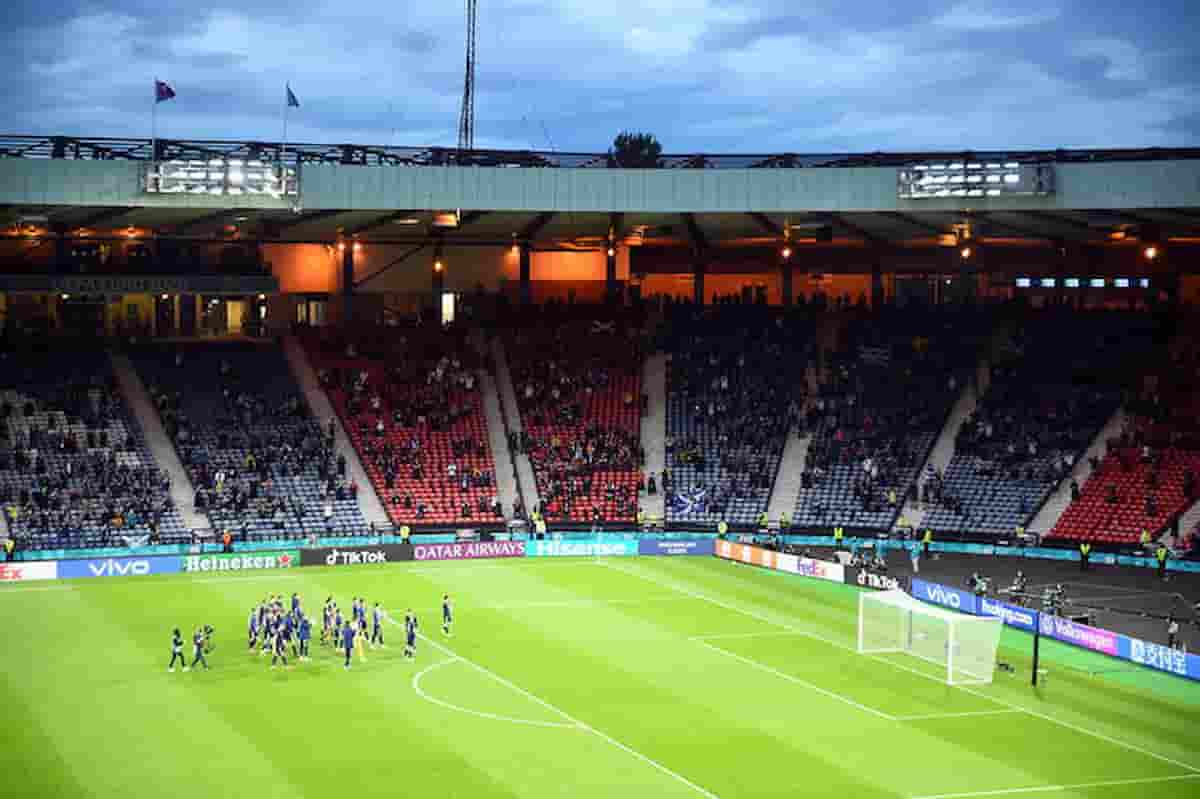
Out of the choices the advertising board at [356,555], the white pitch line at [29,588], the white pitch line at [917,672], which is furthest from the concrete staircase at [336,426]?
the white pitch line at [29,588]

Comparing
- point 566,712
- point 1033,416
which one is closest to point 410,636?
point 566,712

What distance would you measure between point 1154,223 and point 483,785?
146 ft

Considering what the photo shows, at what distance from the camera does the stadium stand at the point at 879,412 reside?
209ft

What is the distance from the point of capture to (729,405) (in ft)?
231

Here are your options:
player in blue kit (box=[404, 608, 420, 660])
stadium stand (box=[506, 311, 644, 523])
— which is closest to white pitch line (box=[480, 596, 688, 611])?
player in blue kit (box=[404, 608, 420, 660])

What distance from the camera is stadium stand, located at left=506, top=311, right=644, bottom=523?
65125mm

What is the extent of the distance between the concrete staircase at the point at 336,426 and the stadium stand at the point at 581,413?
7063mm

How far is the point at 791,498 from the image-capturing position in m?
64.7

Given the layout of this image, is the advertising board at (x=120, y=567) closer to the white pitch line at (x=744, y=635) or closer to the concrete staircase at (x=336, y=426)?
the concrete staircase at (x=336, y=426)

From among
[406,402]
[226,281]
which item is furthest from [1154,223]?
[226,281]

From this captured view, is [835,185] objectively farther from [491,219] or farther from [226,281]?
[226,281]

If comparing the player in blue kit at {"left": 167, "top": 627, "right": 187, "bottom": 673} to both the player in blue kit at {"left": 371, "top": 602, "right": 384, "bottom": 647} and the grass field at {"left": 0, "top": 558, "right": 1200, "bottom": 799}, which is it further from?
the player in blue kit at {"left": 371, "top": 602, "right": 384, "bottom": 647}

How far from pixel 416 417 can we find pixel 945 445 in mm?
23451

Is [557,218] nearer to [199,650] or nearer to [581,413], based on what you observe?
[581,413]
